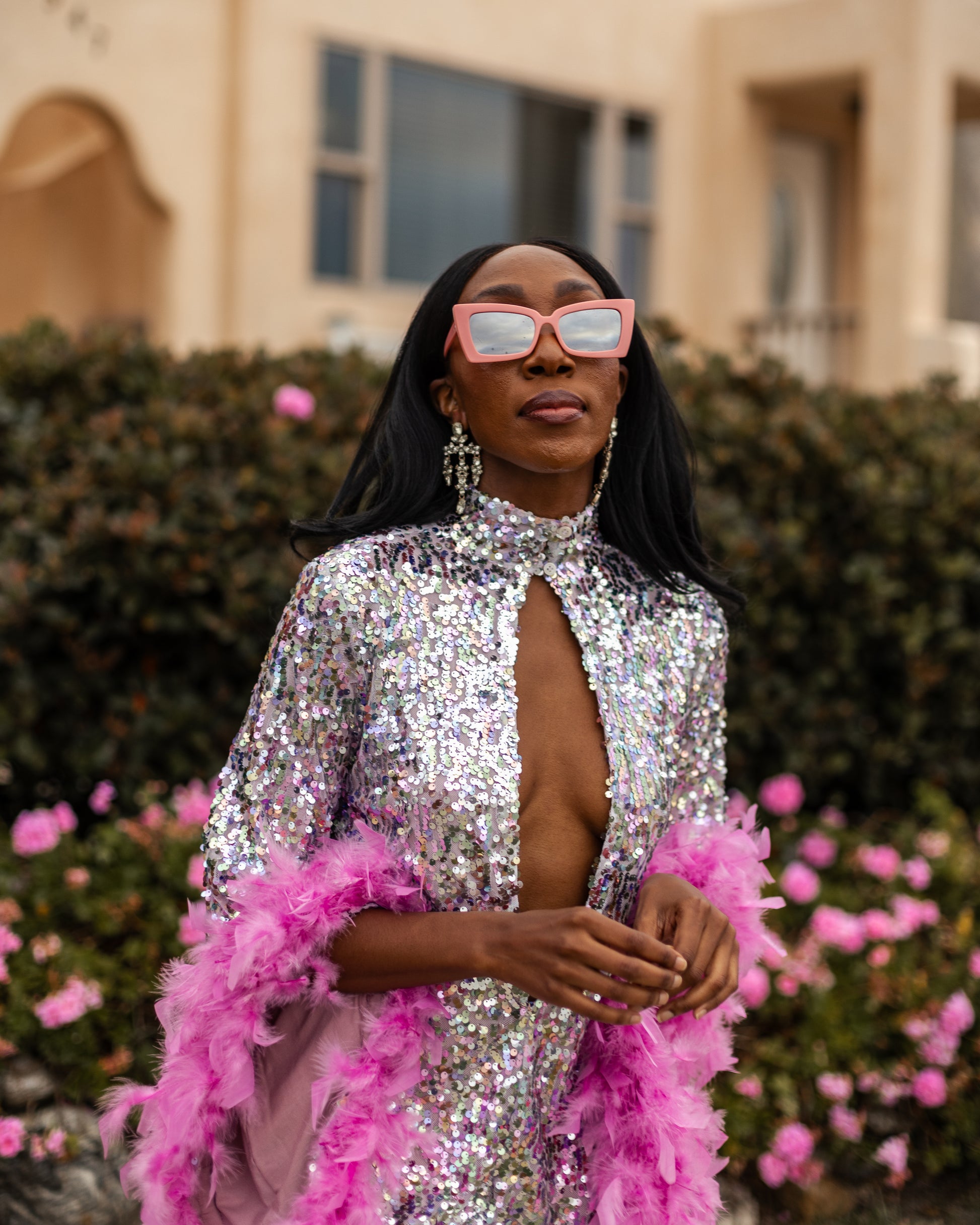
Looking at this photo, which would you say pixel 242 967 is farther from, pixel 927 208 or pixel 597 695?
pixel 927 208

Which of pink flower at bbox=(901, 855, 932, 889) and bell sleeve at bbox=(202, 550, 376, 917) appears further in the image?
pink flower at bbox=(901, 855, 932, 889)

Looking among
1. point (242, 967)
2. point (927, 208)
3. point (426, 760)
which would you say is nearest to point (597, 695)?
point (426, 760)

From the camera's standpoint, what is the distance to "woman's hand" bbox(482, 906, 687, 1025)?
1611 millimetres

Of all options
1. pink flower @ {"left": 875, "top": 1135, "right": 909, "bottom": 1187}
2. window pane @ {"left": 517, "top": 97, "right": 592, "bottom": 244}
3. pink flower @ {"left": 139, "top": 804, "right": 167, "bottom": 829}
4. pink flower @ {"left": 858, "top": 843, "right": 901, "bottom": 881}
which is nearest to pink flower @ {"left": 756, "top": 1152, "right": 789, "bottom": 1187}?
pink flower @ {"left": 875, "top": 1135, "right": 909, "bottom": 1187}

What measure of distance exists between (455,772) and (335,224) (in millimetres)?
7816

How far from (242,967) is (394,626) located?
18.5 inches

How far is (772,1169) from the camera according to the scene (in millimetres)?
3596

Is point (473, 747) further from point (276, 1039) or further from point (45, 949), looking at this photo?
point (45, 949)

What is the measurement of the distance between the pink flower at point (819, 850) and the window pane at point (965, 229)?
8.15 metres

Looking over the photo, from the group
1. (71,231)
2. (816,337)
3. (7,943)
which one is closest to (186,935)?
(7,943)

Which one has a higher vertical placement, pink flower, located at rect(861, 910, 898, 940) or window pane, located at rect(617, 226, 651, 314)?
window pane, located at rect(617, 226, 651, 314)

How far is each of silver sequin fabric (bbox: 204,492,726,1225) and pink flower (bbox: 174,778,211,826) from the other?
2.04 metres

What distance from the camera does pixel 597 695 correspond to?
78.8 inches

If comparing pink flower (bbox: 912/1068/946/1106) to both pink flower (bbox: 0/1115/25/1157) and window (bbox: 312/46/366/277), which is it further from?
window (bbox: 312/46/366/277)
